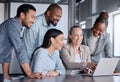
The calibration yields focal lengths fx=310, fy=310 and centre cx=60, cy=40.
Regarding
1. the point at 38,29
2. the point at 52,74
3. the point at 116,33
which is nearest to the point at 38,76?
the point at 52,74

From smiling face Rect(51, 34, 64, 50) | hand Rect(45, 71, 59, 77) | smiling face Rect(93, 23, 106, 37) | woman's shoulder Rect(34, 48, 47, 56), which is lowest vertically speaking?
hand Rect(45, 71, 59, 77)

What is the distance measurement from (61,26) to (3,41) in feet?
6.96

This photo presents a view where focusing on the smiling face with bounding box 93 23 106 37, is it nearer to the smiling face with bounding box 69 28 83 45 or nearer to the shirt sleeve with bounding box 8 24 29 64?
the smiling face with bounding box 69 28 83 45

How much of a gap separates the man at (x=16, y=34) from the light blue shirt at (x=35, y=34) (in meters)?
0.41

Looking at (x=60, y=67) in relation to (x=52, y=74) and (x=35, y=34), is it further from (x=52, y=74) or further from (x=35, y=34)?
(x=35, y=34)

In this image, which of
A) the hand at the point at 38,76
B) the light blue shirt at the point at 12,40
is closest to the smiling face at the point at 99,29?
the light blue shirt at the point at 12,40

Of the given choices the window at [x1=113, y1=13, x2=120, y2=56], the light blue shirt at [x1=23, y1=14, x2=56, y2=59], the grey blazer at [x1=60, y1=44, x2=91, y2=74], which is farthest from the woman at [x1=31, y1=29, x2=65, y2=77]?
the window at [x1=113, y1=13, x2=120, y2=56]

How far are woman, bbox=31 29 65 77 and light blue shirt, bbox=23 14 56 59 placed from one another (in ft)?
1.23

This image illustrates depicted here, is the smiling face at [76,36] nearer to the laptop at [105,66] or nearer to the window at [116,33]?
the laptop at [105,66]

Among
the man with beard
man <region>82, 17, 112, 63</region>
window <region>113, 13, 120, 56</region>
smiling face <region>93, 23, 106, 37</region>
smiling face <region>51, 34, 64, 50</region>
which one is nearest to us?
smiling face <region>51, 34, 64, 50</region>

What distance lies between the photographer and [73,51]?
3539 mm

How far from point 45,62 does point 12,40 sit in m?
0.41

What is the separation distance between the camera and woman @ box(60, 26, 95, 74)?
3.42 metres

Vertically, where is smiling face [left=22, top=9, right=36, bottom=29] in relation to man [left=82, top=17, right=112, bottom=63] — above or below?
above
